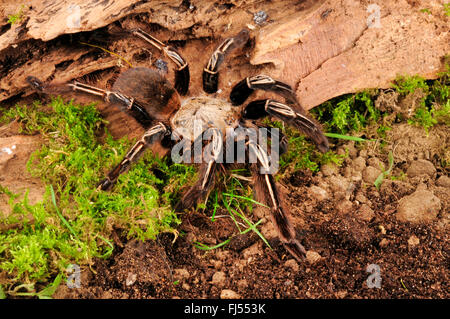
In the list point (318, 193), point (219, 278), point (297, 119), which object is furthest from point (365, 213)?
point (219, 278)

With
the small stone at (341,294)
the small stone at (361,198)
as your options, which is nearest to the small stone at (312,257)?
the small stone at (341,294)

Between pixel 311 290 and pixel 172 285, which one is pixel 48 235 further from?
pixel 311 290

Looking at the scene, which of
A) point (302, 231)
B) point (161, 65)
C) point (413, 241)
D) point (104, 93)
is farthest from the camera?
point (161, 65)

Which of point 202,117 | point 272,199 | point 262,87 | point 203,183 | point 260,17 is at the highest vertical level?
point 260,17

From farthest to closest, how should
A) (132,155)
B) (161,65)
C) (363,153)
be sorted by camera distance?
1. (161,65)
2. (363,153)
3. (132,155)

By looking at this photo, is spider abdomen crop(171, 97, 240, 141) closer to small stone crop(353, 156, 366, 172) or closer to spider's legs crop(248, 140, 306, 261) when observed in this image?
spider's legs crop(248, 140, 306, 261)

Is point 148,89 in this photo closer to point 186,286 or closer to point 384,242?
point 186,286
